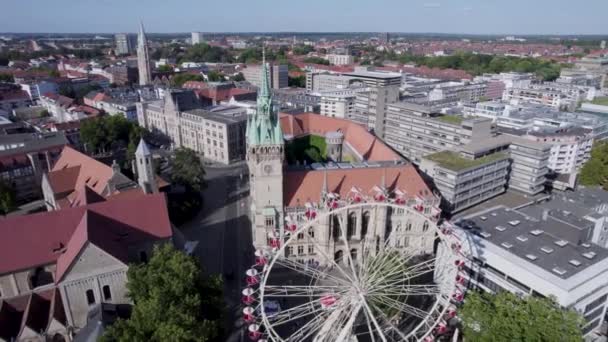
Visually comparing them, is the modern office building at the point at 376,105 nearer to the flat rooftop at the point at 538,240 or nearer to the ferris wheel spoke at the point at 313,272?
the flat rooftop at the point at 538,240

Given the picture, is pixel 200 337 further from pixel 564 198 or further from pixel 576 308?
pixel 564 198

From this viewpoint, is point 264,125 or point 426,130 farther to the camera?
point 426,130

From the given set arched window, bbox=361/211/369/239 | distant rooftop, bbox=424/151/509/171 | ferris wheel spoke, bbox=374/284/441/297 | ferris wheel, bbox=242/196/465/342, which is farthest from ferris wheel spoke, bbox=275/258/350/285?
distant rooftop, bbox=424/151/509/171

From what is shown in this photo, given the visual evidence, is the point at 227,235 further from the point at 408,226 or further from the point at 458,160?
the point at 458,160

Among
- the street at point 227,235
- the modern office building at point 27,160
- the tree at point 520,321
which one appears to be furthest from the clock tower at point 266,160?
the modern office building at point 27,160

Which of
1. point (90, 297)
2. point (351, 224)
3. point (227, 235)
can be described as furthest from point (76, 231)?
point (351, 224)

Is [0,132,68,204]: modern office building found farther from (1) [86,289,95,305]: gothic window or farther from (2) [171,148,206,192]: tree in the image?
(1) [86,289,95,305]: gothic window
